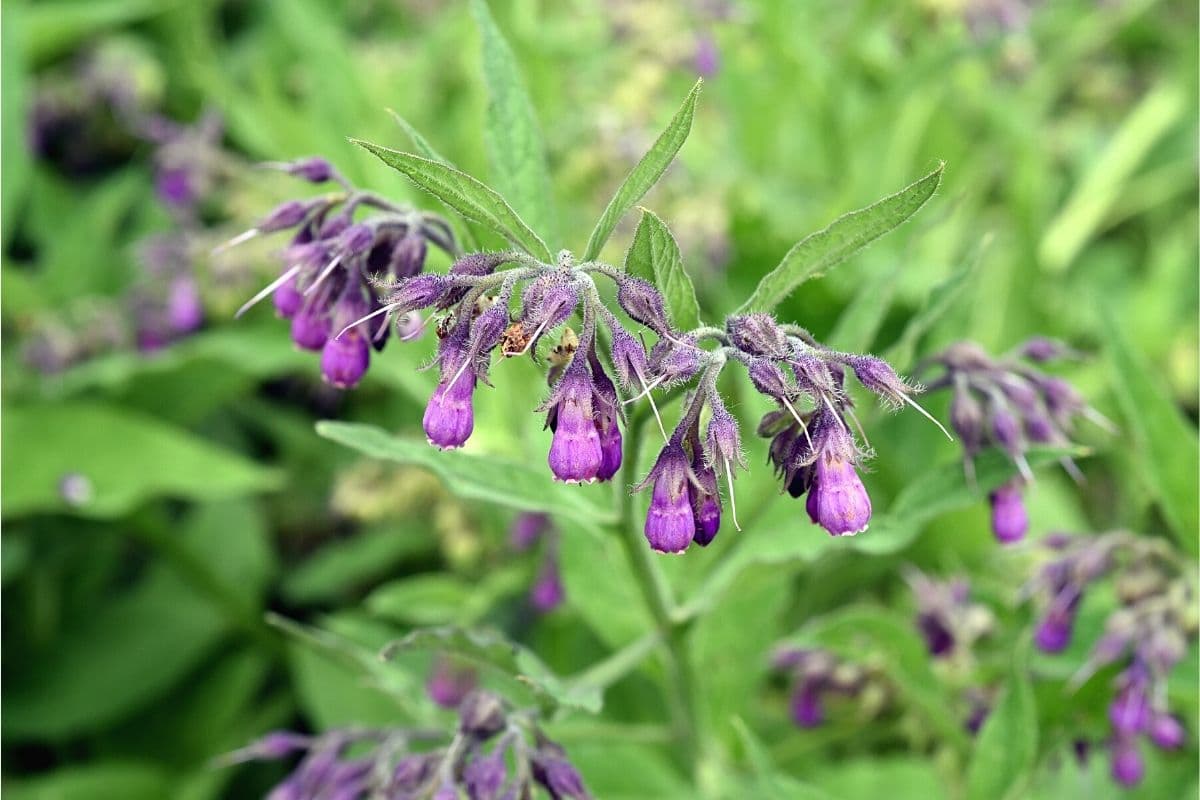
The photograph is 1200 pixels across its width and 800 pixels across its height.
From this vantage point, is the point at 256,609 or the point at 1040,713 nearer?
the point at 1040,713

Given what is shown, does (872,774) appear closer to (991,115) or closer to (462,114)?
(462,114)

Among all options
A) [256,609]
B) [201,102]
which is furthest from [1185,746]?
[201,102]

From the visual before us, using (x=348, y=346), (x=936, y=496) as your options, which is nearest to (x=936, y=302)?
(x=936, y=496)

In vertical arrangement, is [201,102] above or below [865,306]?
above

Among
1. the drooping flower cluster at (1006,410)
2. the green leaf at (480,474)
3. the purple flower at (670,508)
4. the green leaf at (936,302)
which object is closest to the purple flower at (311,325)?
the green leaf at (480,474)

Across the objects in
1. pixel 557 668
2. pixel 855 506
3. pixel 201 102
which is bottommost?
pixel 557 668

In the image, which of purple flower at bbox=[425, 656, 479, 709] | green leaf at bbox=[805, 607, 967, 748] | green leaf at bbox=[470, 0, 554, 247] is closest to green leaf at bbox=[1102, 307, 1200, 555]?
green leaf at bbox=[805, 607, 967, 748]

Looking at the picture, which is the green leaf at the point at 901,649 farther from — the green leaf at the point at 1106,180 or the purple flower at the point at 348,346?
the green leaf at the point at 1106,180
